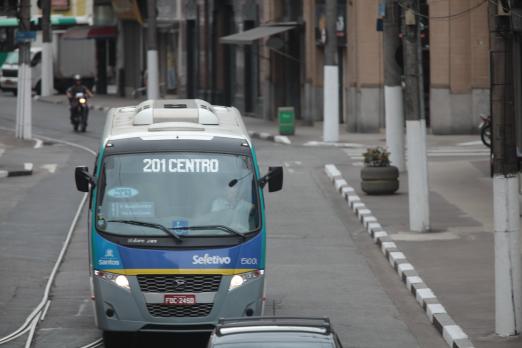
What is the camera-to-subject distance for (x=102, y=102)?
61.9 meters

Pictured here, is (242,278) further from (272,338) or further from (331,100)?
(331,100)

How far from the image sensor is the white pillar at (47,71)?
63.3 meters

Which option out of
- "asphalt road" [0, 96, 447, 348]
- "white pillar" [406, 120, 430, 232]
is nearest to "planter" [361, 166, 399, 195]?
"asphalt road" [0, 96, 447, 348]

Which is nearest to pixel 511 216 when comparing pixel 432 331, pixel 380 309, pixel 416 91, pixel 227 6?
pixel 432 331

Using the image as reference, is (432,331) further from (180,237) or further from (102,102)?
(102,102)

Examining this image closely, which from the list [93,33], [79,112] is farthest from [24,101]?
[93,33]

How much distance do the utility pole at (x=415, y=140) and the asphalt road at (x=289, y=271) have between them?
0.99 m

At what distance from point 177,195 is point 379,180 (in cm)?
1290

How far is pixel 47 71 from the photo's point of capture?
213 ft

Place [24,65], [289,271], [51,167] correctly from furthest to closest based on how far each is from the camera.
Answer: [24,65] < [51,167] < [289,271]

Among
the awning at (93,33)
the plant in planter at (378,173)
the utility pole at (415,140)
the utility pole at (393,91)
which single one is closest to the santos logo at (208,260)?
the utility pole at (415,140)

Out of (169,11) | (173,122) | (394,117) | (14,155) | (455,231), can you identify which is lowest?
(455,231)

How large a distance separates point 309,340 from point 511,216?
5.59m

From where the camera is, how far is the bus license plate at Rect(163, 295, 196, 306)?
13.9 meters
